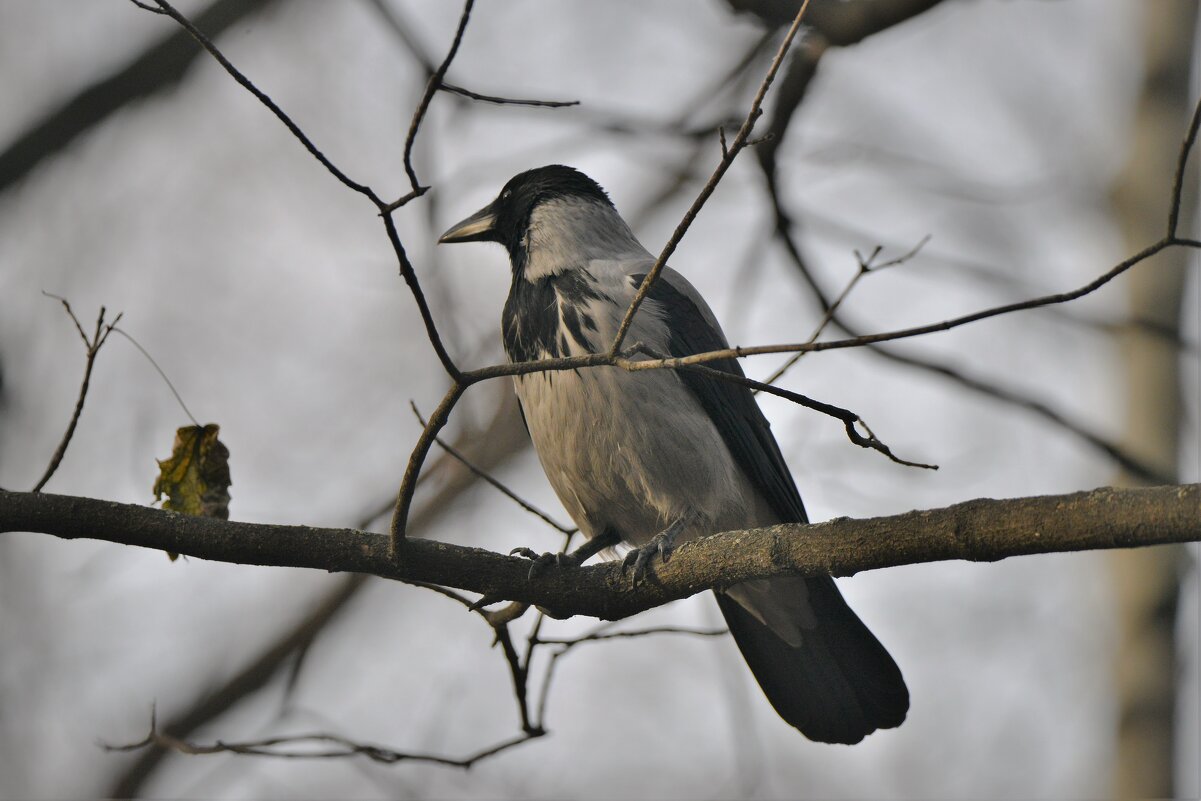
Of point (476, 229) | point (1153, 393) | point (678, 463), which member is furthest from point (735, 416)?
point (1153, 393)

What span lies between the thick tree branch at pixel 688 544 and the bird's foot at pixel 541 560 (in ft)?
0.07

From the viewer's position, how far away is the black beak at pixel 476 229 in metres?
5.44

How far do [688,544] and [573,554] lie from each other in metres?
0.99

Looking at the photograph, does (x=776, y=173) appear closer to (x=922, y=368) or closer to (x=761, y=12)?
(x=761, y=12)

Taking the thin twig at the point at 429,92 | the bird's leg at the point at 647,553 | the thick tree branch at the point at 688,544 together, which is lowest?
the thick tree branch at the point at 688,544

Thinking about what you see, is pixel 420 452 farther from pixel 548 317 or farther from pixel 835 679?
pixel 835 679

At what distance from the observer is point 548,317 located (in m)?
4.41

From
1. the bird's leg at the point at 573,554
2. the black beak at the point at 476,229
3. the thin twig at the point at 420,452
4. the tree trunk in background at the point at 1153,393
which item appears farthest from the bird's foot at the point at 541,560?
the tree trunk in background at the point at 1153,393

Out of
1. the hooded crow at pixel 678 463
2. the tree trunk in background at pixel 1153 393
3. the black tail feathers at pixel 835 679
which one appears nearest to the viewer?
the hooded crow at pixel 678 463

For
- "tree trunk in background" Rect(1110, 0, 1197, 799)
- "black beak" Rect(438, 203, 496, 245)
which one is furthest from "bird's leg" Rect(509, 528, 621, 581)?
"tree trunk in background" Rect(1110, 0, 1197, 799)

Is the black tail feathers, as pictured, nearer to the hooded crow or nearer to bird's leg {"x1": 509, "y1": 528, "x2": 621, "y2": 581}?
the hooded crow

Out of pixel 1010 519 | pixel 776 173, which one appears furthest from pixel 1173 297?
pixel 1010 519

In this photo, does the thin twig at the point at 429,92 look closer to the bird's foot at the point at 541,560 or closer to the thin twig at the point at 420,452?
the thin twig at the point at 420,452

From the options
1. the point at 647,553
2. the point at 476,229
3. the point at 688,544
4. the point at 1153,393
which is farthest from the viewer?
the point at 1153,393
